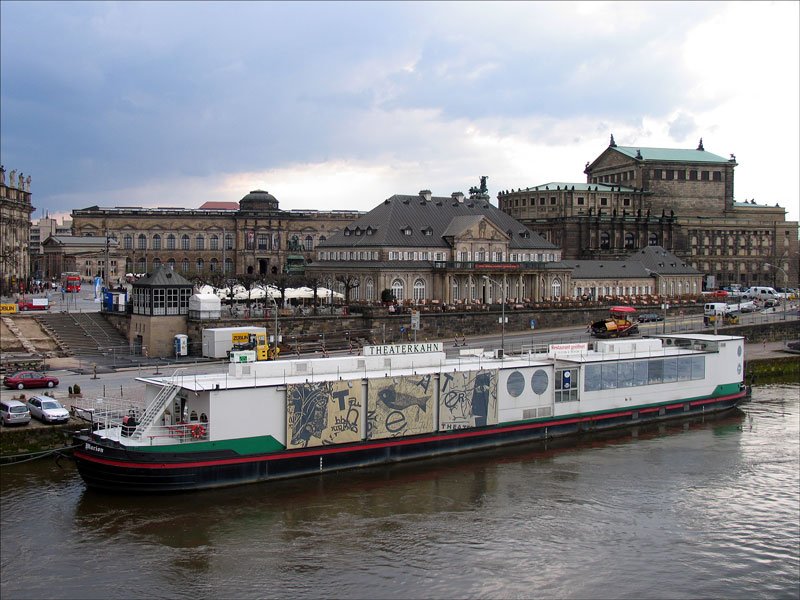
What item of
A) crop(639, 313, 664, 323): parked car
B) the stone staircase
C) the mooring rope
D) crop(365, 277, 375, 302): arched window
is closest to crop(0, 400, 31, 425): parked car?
the mooring rope

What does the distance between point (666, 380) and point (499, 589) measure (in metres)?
32.6

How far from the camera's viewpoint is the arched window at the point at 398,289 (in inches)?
3740

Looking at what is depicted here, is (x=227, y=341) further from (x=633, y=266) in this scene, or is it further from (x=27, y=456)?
(x=633, y=266)

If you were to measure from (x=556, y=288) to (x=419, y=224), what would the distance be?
59.0ft

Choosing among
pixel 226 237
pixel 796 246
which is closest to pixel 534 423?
pixel 226 237

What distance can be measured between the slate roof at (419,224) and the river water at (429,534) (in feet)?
167

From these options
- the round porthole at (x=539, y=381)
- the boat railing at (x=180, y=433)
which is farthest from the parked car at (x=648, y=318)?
the boat railing at (x=180, y=433)

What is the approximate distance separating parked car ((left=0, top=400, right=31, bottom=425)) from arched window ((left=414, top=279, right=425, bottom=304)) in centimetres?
5516

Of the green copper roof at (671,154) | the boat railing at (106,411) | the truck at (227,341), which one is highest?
the green copper roof at (671,154)

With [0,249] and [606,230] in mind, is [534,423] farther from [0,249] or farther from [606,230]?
[606,230]

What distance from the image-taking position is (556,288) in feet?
347

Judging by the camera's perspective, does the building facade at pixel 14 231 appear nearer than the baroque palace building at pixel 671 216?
Yes

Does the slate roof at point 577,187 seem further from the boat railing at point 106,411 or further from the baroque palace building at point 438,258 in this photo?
the boat railing at point 106,411

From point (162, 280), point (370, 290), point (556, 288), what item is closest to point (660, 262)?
point (556, 288)
